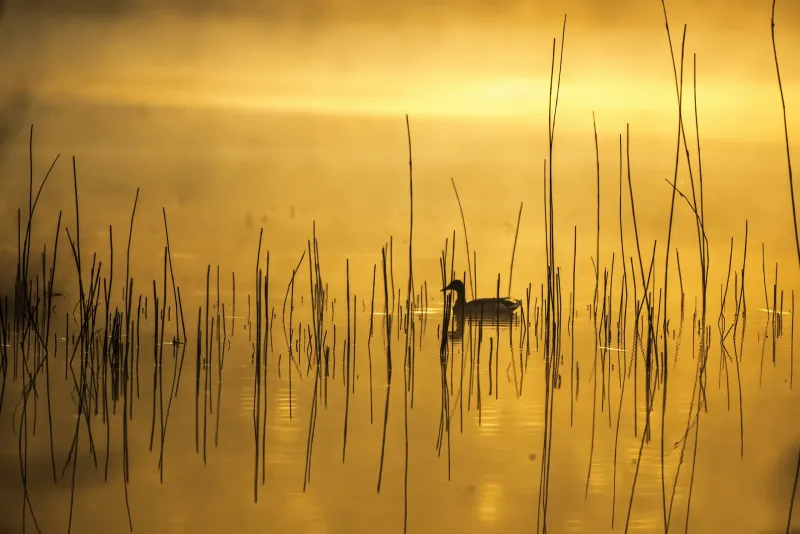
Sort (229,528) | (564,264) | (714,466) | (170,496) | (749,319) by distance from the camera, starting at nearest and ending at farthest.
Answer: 1. (229,528)
2. (170,496)
3. (714,466)
4. (749,319)
5. (564,264)

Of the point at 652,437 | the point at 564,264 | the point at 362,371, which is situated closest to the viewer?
the point at 652,437

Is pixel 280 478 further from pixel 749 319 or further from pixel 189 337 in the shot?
pixel 749 319

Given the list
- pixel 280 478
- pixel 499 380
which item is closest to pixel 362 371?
pixel 499 380

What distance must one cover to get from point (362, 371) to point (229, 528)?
2458mm

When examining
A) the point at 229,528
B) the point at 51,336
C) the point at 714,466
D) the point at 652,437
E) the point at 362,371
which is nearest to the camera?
the point at 229,528

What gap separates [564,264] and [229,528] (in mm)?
13334

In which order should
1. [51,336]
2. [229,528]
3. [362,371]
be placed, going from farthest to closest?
[51,336]
[362,371]
[229,528]

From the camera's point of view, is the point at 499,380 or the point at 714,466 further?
the point at 499,380

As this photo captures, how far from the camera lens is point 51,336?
623 cm

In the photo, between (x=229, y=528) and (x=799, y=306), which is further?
(x=799, y=306)

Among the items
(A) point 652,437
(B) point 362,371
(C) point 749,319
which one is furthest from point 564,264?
(A) point 652,437

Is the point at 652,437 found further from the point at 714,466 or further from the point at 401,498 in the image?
the point at 401,498

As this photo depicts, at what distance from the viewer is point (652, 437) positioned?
135 inches

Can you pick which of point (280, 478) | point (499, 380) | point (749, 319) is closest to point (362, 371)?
point (499, 380)
